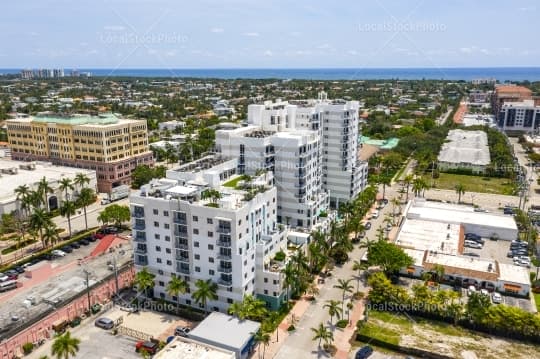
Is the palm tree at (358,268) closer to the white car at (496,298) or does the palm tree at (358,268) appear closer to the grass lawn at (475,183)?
the white car at (496,298)

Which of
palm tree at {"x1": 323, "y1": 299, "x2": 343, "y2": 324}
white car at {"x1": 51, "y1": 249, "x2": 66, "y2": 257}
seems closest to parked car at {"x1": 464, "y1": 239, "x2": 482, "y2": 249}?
palm tree at {"x1": 323, "y1": 299, "x2": 343, "y2": 324}

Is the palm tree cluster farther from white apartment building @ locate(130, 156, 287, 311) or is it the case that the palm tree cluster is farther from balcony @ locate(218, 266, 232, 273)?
balcony @ locate(218, 266, 232, 273)

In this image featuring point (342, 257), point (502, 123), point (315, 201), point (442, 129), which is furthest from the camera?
point (502, 123)

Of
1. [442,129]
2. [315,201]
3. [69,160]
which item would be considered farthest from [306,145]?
[442,129]

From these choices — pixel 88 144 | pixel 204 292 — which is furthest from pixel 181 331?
pixel 88 144

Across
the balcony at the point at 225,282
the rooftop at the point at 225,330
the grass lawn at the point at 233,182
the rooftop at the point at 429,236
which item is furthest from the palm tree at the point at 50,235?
the rooftop at the point at 429,236

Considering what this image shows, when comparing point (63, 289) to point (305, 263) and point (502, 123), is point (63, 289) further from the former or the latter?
point (502, 123)
